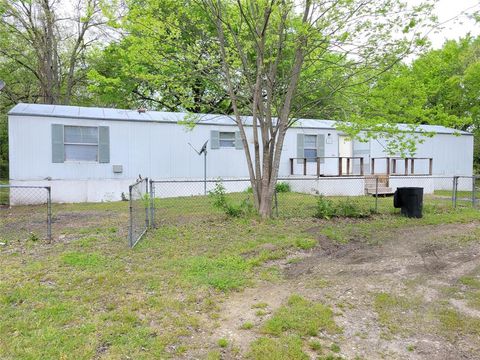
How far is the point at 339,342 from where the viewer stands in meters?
2.82

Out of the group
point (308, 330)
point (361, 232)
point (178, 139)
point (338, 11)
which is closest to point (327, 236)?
point (361, 232)

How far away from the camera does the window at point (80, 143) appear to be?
36.7ft

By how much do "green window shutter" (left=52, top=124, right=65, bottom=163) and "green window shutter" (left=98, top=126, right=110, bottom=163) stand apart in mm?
1094

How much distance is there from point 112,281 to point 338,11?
19.3 ft

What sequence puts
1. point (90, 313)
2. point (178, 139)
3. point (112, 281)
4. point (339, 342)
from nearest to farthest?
1. point (339, 342)
2. point (90, 313)
3. point (112, 281)
4. point (178, 139)

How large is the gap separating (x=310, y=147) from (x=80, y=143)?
8.61 m

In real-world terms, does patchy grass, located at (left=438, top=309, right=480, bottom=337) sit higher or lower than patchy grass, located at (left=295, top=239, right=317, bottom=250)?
lower

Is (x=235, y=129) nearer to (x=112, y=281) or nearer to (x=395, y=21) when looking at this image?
(x=395, y=21)

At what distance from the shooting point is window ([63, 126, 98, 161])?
36.7 feet

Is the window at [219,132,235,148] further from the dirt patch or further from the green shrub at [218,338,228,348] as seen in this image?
the green shrub at [218,338,228,348]

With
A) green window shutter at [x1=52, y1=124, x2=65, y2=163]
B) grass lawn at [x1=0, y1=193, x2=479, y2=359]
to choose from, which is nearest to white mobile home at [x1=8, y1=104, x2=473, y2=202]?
green window shutter at [x1=52, y1=124, x2=65, y2=163]

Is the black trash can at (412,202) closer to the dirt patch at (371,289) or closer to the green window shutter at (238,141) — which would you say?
the dirt patch at (371,289)

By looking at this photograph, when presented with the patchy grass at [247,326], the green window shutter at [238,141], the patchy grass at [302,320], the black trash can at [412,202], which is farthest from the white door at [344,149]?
the patchy grass at [247,326]

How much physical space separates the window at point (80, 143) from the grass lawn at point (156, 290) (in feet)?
14.6
